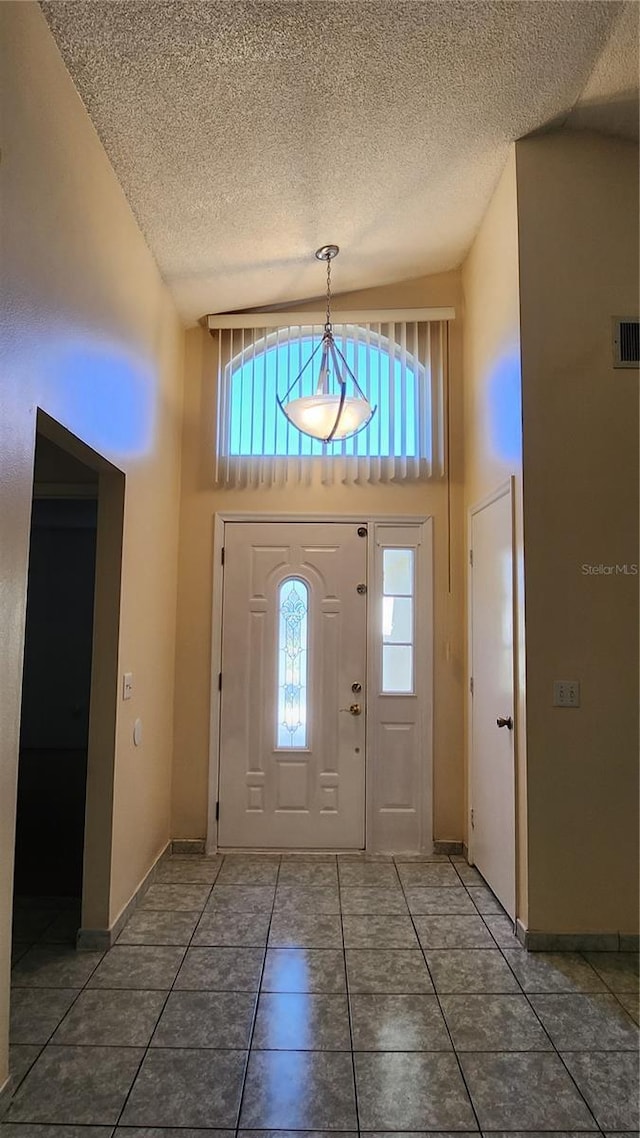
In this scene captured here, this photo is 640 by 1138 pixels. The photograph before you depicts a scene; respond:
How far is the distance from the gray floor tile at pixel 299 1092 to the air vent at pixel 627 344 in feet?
9.97

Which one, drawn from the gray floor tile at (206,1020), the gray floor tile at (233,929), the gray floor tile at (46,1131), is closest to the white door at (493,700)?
the gray floor tile at (233,929)

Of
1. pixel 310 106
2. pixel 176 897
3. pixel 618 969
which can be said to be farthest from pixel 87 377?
pixel 618 969

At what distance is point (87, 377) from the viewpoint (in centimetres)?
234

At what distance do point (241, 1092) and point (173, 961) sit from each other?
821 mm

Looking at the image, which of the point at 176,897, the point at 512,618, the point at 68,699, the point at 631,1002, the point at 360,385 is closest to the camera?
the point at 631,1002

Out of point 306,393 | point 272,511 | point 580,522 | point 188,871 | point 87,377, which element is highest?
point 306,393

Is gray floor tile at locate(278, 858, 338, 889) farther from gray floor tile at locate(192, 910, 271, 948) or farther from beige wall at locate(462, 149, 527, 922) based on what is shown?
beige wall at locate(462, 149, 527, 922)

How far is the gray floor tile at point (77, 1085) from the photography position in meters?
1.72

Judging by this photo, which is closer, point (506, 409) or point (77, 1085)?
point (77, 1085)

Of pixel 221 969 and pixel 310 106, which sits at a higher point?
pixel 310 106

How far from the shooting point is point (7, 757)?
5.72 ft

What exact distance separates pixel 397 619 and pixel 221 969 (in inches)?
85.1

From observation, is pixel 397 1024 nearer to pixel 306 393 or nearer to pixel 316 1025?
pixel 316 1025

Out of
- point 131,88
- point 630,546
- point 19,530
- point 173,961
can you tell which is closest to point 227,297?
point 131,88
